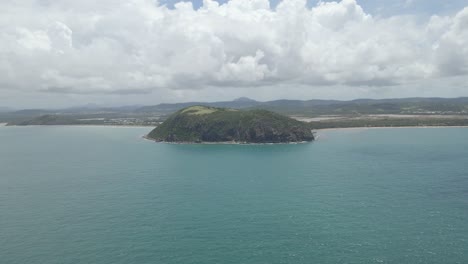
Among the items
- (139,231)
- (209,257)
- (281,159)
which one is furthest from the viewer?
(281,159)

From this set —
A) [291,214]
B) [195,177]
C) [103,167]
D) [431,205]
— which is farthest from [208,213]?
[103,167]

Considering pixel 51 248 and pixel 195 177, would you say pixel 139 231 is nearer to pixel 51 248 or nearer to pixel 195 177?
pixel 51 248

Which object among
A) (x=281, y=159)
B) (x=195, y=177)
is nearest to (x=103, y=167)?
(x=195, y=177)

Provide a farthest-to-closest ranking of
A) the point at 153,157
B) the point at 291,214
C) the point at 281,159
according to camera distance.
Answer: the point at 153,157 < the point at 281,159 < the point at 291,214

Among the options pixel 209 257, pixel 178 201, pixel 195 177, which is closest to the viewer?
pixel 209 257

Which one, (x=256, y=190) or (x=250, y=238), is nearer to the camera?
(x=250, y=238)

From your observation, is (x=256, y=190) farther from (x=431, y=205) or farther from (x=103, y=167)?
(x=103, y=167)
